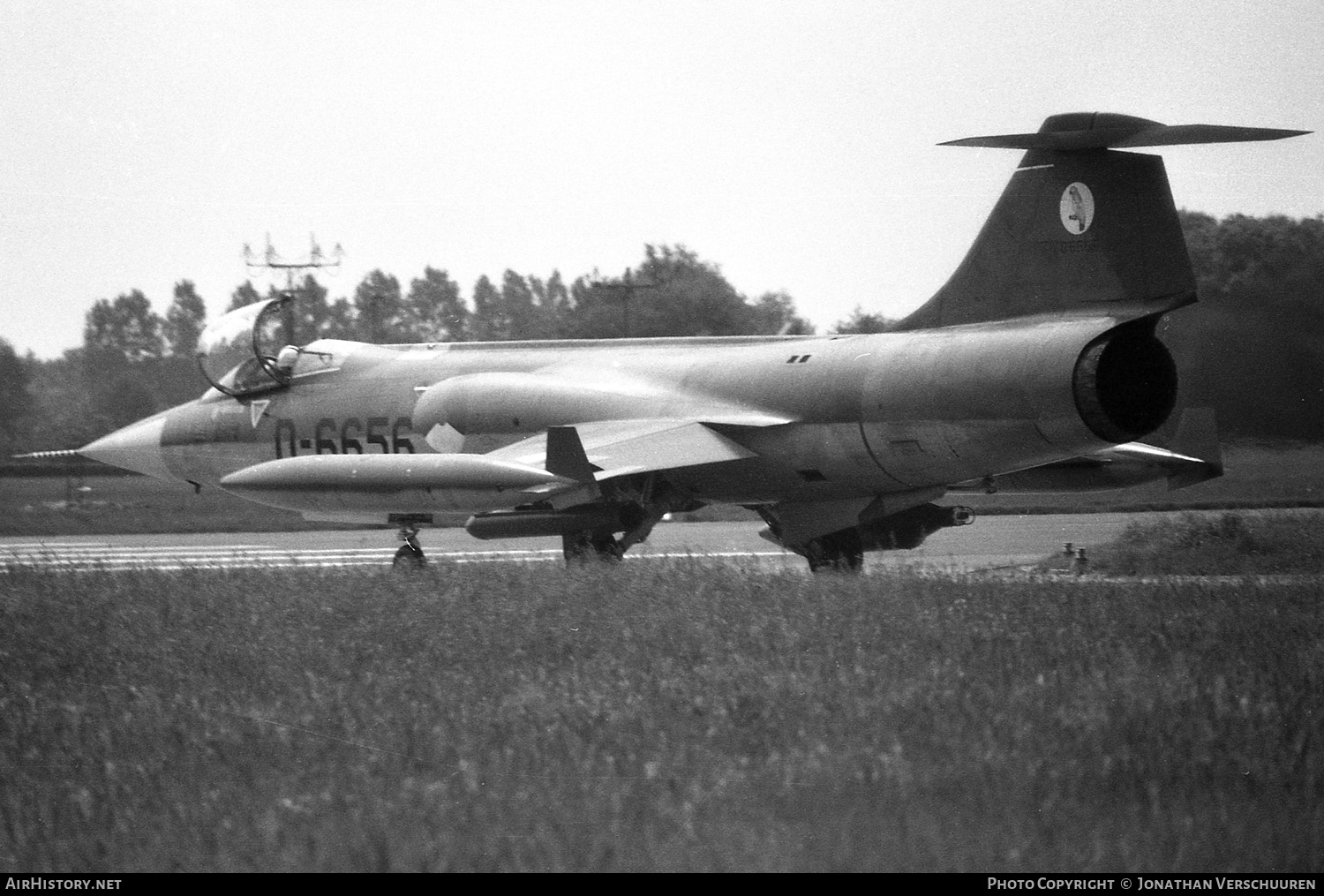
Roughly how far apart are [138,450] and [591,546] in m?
7.26

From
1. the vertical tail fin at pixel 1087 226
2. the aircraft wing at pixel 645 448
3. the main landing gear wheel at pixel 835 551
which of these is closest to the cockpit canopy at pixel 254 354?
the aircraft wing at pixel 645 448

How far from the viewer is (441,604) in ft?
33.2

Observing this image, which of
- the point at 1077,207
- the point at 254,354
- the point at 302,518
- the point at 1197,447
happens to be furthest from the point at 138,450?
the point at 1197,447

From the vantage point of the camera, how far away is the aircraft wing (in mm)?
13359

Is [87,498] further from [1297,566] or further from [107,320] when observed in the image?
[1297,566]

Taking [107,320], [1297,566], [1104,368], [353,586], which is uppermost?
[107,320]

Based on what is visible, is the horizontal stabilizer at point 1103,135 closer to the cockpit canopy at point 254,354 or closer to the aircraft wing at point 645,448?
the aircraft wing at point 645,448

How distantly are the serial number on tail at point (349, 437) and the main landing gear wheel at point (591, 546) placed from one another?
2.60m

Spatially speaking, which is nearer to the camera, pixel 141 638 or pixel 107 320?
pixel 141 638

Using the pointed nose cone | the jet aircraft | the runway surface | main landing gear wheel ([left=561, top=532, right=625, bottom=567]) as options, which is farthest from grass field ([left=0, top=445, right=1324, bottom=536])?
main landing gear wheel ([left=561, top=532, right=625, bottom=567])

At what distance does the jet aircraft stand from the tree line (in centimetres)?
265

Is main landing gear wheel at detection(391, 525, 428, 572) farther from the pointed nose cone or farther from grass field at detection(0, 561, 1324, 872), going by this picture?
the pointed nose cone
